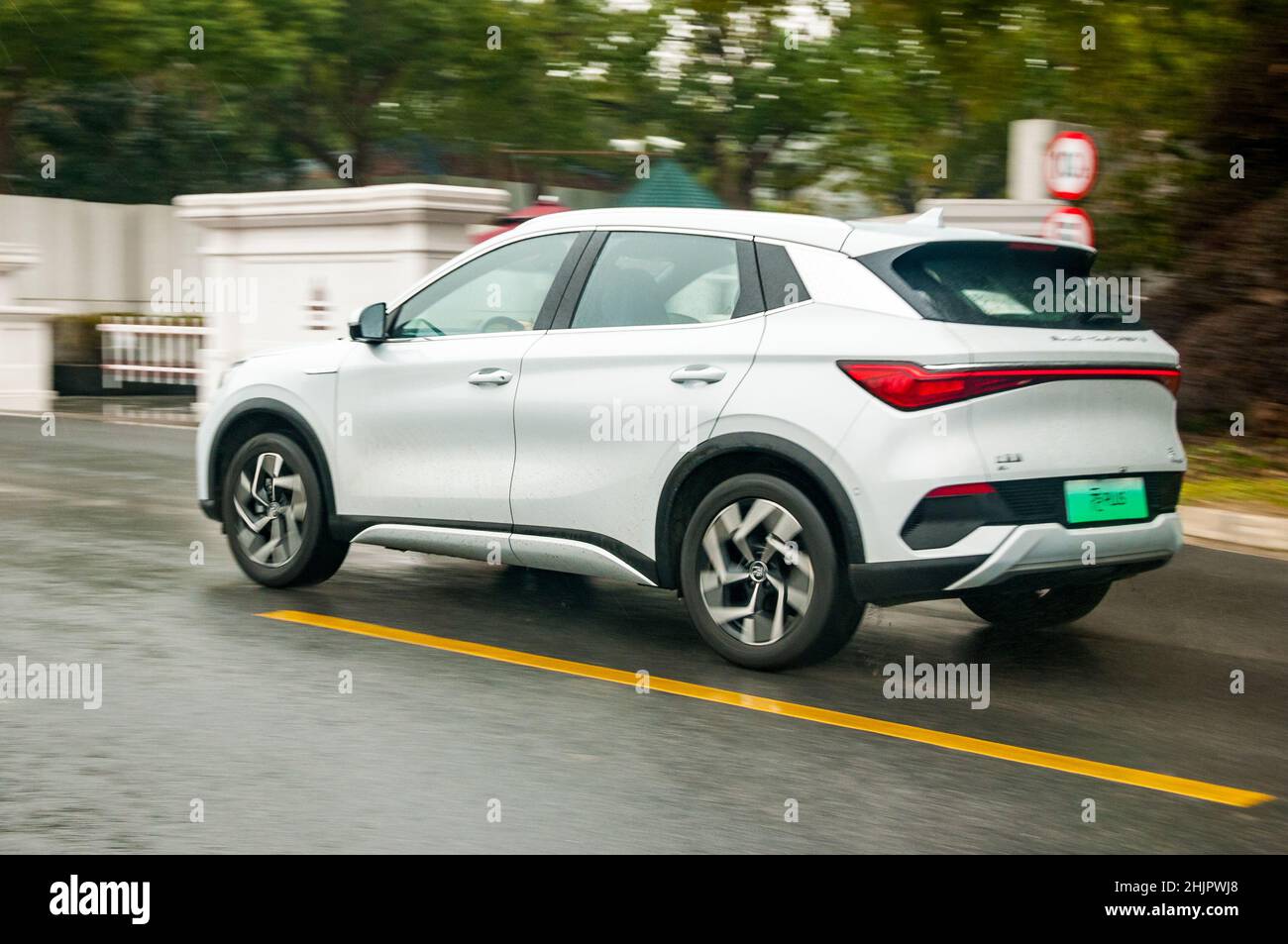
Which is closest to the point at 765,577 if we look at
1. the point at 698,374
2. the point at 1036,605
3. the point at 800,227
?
the point at 698,374

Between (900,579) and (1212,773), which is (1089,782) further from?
(900,579)

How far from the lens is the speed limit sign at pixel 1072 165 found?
14.7 m

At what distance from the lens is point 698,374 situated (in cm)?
681

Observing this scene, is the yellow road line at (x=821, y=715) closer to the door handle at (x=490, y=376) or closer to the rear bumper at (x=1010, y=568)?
the rear bumper at (x=1010, y=568)

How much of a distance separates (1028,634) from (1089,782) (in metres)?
2.43

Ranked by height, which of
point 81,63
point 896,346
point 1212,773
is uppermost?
point 81,63

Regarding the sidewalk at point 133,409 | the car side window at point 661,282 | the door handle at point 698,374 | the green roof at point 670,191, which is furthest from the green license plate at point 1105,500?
the sidewalk at point 133,409

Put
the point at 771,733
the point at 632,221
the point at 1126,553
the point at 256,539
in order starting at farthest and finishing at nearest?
the point at 256,539 → the point at 632,221 → the point at 1126,553 → the point at 771,733

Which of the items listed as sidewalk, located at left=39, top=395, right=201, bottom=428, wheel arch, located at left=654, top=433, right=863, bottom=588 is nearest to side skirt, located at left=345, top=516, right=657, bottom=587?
wheel arch, located at left=654, top=433, right=863, bottom=588

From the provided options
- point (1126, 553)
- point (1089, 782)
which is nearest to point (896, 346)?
point (1126, 553)

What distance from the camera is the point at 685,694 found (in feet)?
21.3

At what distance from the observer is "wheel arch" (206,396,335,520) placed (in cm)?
821

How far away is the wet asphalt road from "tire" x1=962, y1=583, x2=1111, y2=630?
0.31 feet

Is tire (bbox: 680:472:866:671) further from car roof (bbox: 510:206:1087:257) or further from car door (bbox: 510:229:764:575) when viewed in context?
car roof (bbox: 510:206:1087:257)
